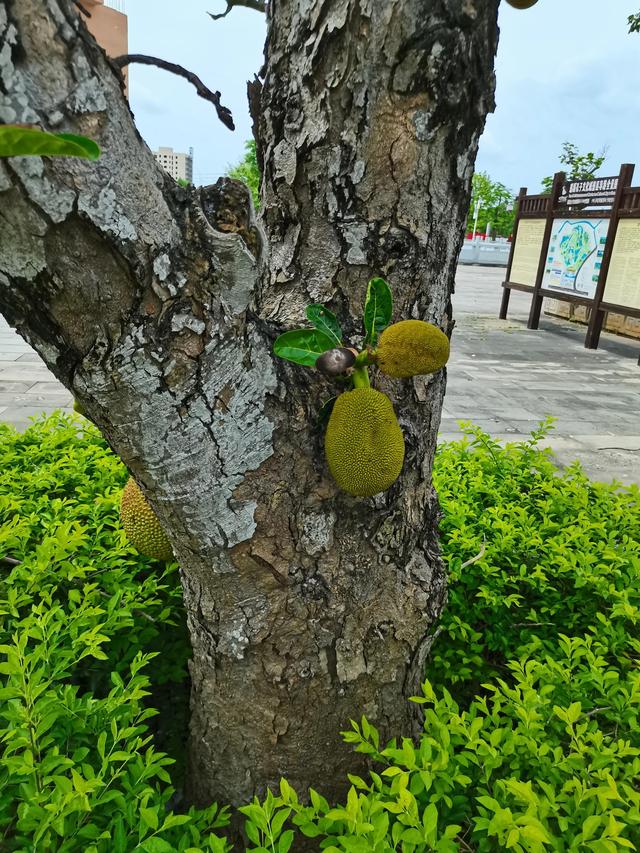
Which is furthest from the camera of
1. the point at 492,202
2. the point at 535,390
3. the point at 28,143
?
the point at 492,202

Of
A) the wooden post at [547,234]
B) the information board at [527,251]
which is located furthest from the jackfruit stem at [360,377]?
the information board at [527,251]

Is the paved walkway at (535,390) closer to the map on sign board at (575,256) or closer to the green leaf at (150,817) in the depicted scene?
the map on sign board at (575,256)

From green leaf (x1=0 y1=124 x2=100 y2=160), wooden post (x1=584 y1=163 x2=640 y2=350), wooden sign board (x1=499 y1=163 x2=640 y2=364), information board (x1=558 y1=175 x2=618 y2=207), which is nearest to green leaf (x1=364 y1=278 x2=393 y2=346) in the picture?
green leaf (x1=0 y1=124 x2=100 y2=160)

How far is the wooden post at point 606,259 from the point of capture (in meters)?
5.04

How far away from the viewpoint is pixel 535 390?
4113 mm

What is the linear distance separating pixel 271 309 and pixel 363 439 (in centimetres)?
24

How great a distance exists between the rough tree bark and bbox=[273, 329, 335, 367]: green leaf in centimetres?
4

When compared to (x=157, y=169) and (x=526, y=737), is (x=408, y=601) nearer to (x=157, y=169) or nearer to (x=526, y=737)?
(x=526, y=737)

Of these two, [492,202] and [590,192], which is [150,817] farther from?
[492,202]

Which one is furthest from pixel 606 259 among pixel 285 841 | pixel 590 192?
pixel 285 841

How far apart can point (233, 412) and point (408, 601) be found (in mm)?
400

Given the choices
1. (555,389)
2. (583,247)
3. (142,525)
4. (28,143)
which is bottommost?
(555,389)

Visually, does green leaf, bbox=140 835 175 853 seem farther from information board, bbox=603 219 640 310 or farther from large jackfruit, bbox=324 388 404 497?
information board, bbox=603 219 640 310

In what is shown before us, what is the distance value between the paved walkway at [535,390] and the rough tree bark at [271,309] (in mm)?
2201
